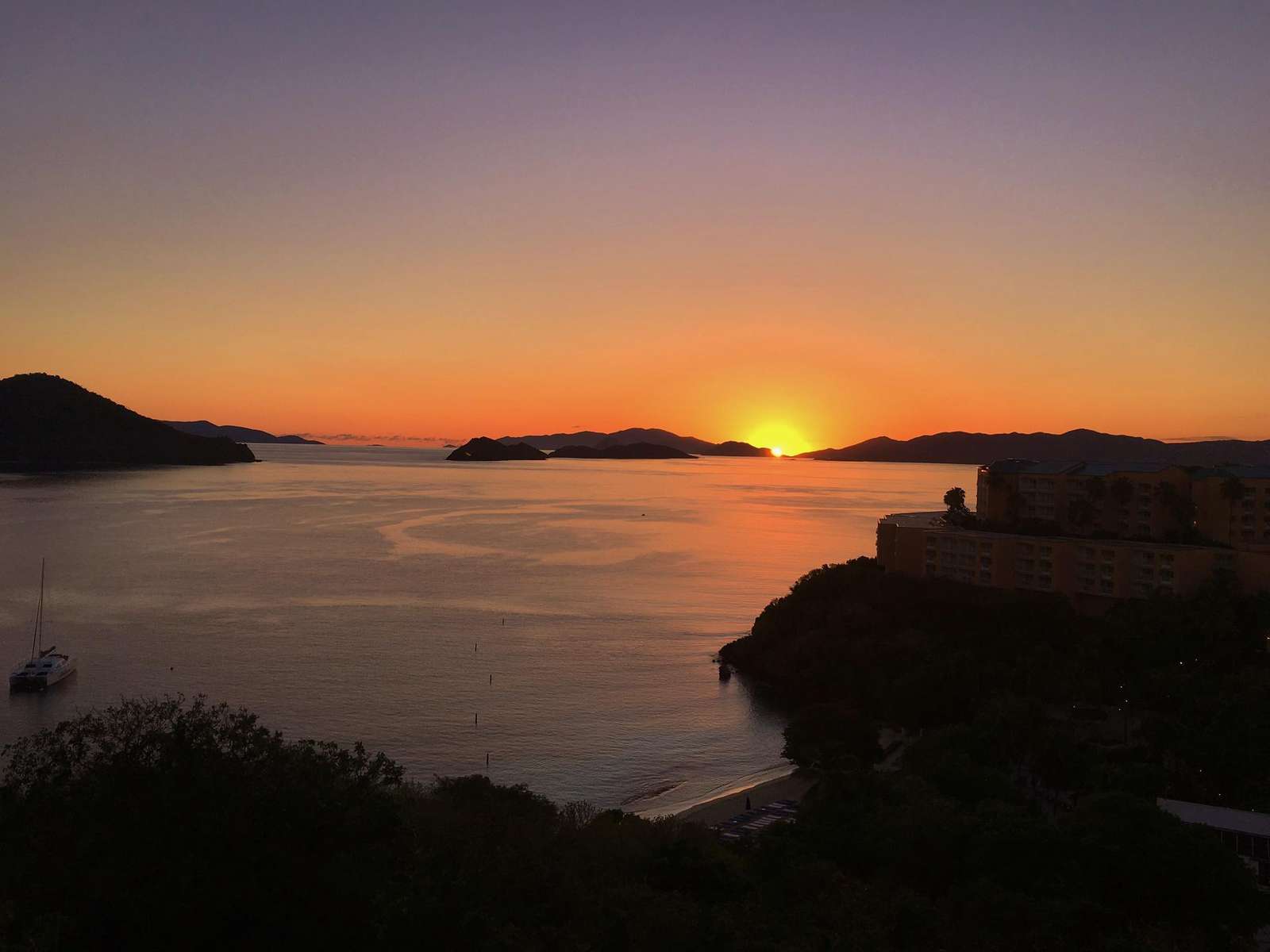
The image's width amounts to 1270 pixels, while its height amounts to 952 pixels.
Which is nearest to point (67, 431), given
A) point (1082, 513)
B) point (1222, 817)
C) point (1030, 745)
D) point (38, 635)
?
point (38, 635)

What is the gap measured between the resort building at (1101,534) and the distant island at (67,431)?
136760mm

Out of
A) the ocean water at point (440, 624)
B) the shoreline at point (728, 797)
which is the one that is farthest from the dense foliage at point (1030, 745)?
the ocean water at point (440, 624)

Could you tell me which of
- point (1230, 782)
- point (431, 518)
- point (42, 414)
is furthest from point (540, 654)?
point (42, 414)

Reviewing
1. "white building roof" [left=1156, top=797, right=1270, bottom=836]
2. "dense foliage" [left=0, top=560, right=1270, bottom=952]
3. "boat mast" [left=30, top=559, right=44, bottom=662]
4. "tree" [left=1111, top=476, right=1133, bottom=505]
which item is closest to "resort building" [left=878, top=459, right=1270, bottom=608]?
"tree" [left=1111, top=476, right=1133, bottom=505]

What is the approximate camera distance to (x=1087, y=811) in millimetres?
13492

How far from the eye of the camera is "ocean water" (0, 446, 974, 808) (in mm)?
24172

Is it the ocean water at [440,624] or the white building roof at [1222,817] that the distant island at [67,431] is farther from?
the white building roof at [1222,817]

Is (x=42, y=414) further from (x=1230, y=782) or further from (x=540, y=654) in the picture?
(x=1230, y=782)

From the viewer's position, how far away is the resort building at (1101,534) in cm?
2859

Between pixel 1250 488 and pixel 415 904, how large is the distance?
3217 centimetres

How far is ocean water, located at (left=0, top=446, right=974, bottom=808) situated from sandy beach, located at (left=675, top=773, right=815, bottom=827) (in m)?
0.94

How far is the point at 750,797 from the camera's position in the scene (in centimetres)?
2058

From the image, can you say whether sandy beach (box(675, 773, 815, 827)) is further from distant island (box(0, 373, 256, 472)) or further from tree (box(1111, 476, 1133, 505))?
distant island (box(0, 373, 256, 472))

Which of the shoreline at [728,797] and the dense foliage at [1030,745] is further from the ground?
the dense foliage at [1030,745]
